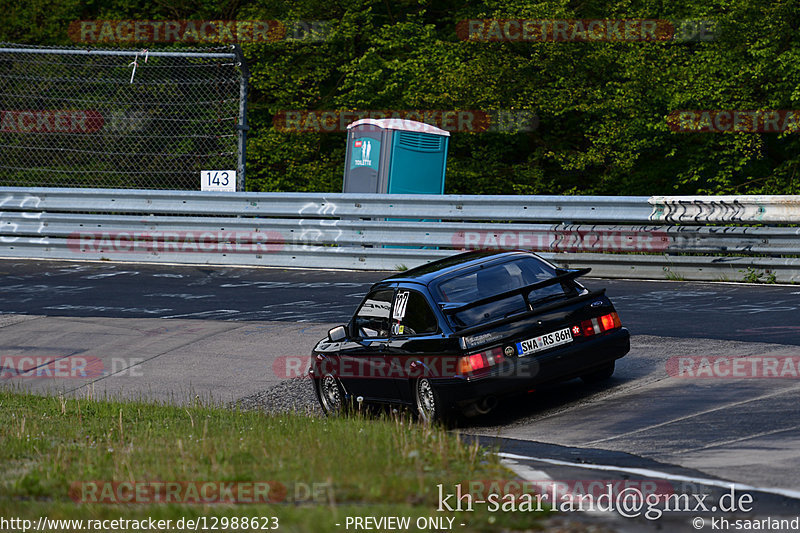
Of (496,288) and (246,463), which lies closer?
(246,463)

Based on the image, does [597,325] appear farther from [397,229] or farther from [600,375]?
[397,229]

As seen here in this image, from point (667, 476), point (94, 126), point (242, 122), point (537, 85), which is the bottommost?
point (667, 476)

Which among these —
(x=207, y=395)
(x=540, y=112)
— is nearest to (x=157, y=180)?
(x=540, y=112)

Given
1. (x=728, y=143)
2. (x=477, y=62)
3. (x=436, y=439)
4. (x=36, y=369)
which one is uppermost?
(x=477, y=62)

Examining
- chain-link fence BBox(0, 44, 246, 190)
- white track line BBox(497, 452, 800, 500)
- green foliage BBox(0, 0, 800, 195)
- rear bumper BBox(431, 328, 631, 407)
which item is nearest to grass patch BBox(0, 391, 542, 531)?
white track line BBox(497, 452, 800, 500)

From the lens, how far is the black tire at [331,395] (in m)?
9.84

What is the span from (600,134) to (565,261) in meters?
13.6

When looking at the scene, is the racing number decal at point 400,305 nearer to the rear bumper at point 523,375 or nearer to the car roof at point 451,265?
the car roof at point 451,265

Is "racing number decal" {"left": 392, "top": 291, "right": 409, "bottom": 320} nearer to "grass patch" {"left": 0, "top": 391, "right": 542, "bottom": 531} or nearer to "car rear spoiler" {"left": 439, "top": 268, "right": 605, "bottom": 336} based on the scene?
"car rear spoiler" {"left": 439, "top": 268, "right": 605, "bottom": 336}

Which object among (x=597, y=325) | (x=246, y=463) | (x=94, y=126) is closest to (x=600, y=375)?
Answer: (x=597, y=325)

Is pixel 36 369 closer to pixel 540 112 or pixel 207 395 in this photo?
pixel 207 395

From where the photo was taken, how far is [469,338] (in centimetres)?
859

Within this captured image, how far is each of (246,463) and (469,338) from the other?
2657 mm

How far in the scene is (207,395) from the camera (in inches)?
425
